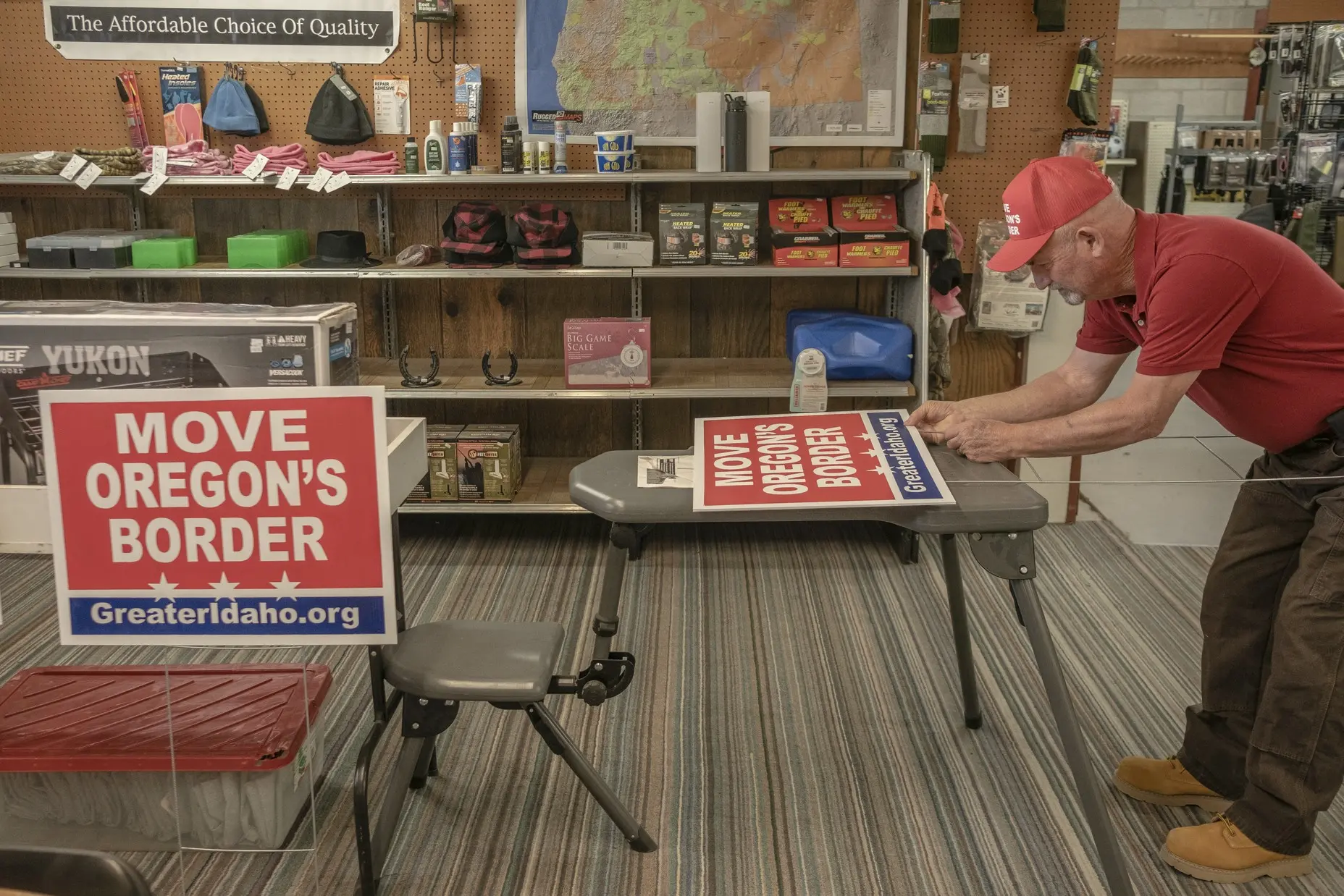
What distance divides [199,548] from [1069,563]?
3327mm

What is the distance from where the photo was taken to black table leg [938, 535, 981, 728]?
9.41ft

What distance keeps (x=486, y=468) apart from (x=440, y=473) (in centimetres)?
18

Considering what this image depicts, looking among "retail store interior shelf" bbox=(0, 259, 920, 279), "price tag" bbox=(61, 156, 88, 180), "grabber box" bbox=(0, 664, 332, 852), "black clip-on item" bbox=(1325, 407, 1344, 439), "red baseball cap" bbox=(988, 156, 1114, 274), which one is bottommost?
"grabber box" bbox=(0, 664, 332, 852)

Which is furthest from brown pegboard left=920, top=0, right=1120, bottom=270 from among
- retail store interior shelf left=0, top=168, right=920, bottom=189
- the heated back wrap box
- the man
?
the heated back wrap box

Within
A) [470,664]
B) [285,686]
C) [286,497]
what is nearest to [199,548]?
[286,497]

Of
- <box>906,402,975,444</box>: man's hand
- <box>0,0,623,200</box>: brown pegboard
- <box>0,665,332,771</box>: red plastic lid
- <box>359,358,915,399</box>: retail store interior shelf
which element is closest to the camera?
<box>0,665,332,771</box>: red plastic lid

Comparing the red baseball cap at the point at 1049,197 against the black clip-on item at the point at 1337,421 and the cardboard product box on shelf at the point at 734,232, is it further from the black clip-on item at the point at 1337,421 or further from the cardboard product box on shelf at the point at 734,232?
the cardboard product box on shelf at the point at 734,232

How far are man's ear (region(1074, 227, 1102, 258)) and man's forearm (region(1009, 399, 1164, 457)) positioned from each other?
0.30 m

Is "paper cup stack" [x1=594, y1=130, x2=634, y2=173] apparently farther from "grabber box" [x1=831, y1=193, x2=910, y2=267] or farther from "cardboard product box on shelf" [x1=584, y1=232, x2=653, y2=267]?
"grabber box" [x1=831, y1=193, x2=910, y2=267]

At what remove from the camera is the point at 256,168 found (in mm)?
4172

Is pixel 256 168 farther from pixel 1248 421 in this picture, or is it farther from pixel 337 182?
pixel 1248 421

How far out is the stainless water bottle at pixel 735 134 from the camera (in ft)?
13.4

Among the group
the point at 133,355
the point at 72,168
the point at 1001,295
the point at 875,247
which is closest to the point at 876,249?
the point at 875,247

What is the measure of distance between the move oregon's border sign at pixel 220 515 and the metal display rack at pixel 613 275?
2.32 m
